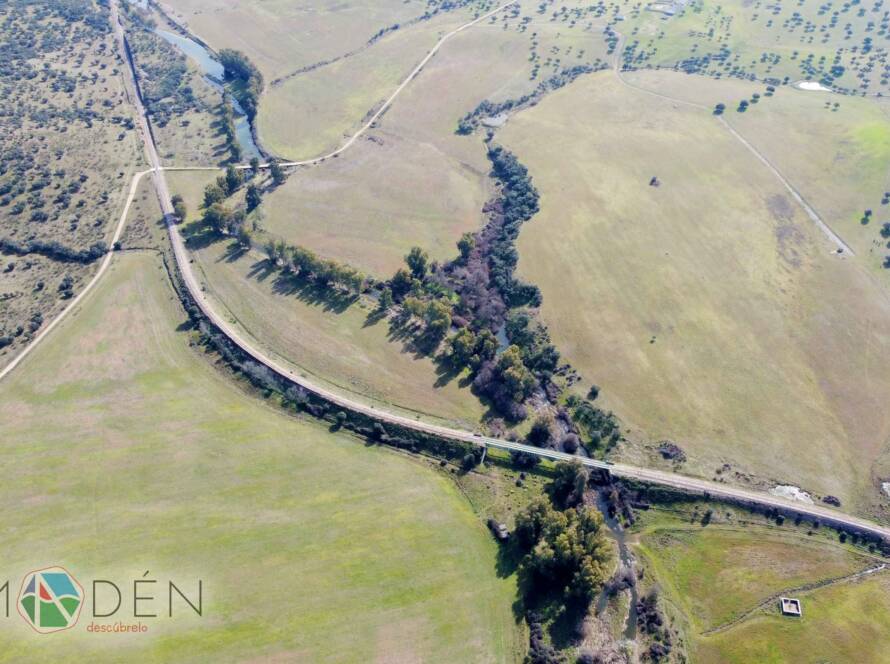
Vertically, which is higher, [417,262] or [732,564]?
[417,262]

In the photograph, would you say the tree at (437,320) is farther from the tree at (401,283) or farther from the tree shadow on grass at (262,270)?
the tree shadow on grass at (262,270)

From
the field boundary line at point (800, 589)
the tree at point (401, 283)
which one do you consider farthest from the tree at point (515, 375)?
the field boundary line at point (800, 589)

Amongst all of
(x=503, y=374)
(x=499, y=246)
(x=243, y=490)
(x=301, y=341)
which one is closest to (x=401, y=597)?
(x=243, y=490)

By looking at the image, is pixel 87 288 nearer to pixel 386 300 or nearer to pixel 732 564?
pixel 386 300

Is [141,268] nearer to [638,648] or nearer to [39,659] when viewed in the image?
[39,659]

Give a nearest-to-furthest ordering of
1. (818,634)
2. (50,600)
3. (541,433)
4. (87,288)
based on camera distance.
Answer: (50,600) → (818,634) → (541,433) → (87,288)

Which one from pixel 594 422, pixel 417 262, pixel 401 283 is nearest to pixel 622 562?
pixel 594 422
